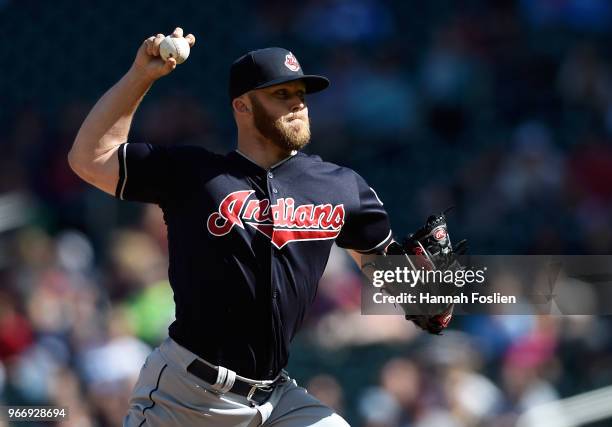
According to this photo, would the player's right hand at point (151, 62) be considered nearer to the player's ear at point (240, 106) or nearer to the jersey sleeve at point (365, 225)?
the player's ear at point (240, 106)

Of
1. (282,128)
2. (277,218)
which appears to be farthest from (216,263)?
(282,128)

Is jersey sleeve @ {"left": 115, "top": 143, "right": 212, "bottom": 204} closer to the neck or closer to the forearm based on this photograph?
the forearm

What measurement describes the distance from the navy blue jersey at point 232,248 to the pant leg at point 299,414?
4.4 inches

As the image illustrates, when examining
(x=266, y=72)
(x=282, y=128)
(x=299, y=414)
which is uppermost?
(x=266, y=72)

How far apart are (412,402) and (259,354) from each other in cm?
260

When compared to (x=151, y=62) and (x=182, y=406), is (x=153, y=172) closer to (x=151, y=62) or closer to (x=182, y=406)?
(x=151, y=62)

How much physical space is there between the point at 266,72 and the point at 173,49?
0.40 metres

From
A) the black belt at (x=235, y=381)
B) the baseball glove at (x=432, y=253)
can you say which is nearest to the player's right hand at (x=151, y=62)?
the black belt at (x=235, y=381)

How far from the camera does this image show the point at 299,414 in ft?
10.3

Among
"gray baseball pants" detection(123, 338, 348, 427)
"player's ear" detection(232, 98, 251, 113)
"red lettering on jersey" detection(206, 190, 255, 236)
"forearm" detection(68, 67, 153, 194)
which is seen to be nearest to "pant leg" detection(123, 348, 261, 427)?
"gray baseball pants" detection(123, 338, 348, 427)

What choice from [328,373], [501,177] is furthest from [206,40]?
[328,373]

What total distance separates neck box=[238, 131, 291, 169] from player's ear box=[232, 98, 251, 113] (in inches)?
3.6

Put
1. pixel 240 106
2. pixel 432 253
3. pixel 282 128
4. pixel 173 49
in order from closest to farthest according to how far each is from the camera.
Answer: pixel 173 49
pixel 282 128
pixel 240 106
pixel 432 253

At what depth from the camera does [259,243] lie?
3.15 meters
